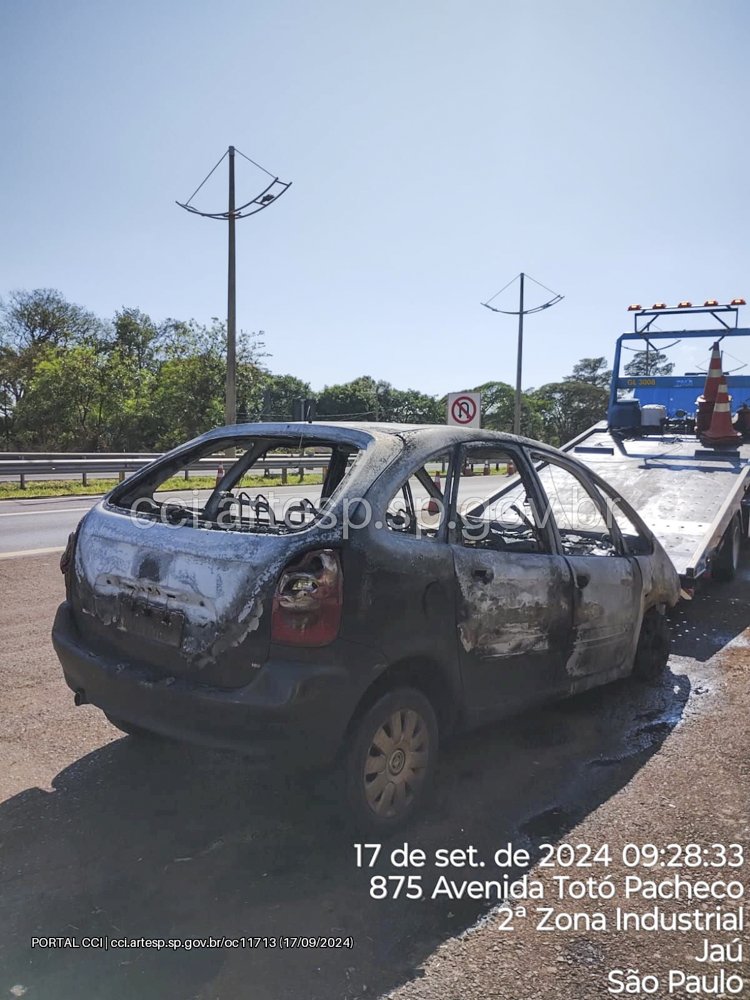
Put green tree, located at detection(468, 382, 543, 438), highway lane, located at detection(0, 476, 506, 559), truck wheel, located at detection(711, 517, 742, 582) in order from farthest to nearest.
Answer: green tree, located at detection(468, 382, 543, 438) < highway lane, located at detection(0, 476, 506, 559) < truck wheel, located at detection(711, 517, 742, 582)

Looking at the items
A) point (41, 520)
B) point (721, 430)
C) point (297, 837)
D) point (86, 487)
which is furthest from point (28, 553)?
point (86, 487)

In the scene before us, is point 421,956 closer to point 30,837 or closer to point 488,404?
point 30,837

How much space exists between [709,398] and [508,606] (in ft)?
25.8

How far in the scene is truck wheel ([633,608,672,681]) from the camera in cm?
497

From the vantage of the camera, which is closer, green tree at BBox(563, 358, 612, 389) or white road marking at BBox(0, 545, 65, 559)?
white road marking at BBox(0, 545, 65, 559)

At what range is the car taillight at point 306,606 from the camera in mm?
2785

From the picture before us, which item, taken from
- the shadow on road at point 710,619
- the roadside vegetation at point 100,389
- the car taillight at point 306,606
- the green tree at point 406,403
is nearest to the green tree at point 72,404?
the roadside vegetation at point 100,389

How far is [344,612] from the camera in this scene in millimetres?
2836

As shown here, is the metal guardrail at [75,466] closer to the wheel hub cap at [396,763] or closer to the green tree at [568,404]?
the wheel hub cap at [396,763]

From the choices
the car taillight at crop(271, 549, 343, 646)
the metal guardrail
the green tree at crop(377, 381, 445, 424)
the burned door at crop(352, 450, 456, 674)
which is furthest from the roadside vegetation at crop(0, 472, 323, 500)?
the green tree at crop(377, 381, 445, 424)

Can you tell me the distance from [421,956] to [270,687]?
1.00 meters

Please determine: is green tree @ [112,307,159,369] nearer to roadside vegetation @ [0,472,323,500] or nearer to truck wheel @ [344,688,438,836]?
roadside vegetation @ [0,472,323,500]

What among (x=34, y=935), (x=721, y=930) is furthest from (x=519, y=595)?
(x=34, y=935)

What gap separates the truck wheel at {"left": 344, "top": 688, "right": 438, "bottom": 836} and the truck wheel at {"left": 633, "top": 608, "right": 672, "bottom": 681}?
2225mm
